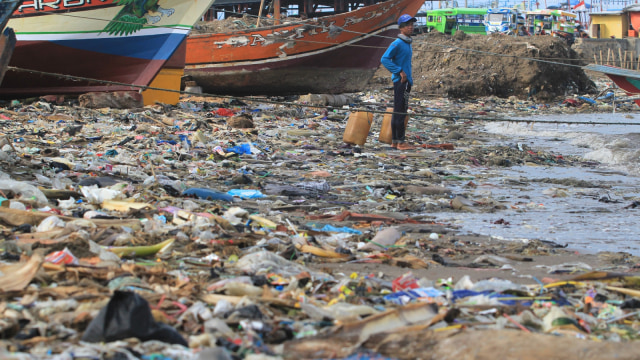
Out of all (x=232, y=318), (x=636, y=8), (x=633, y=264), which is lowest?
(x=633, y=264)

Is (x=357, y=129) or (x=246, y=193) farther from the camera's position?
(x=357, y=129)

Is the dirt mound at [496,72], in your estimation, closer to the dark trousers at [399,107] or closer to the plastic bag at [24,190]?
the dark trousers at [399,107]

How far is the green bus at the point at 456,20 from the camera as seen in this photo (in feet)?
136

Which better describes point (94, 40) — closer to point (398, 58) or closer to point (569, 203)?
point (398, 58)

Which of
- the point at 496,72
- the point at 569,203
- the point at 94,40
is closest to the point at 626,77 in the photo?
the point at 569,203

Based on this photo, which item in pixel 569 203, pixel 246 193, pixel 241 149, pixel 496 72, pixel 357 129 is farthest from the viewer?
pixel 496 72

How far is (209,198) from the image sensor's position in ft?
17.6

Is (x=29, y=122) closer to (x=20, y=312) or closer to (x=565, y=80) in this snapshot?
(x=20, y=312)

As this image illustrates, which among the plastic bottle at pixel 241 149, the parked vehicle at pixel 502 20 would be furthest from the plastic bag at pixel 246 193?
the parked vehicle at pixel 502 20

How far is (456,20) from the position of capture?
42.4 m

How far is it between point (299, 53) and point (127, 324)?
1192 cm

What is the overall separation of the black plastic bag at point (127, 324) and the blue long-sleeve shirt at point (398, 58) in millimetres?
7030

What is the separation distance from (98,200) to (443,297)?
2.77 metres

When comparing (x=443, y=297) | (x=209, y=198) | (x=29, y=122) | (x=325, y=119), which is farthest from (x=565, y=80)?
(x=443, y=297)
